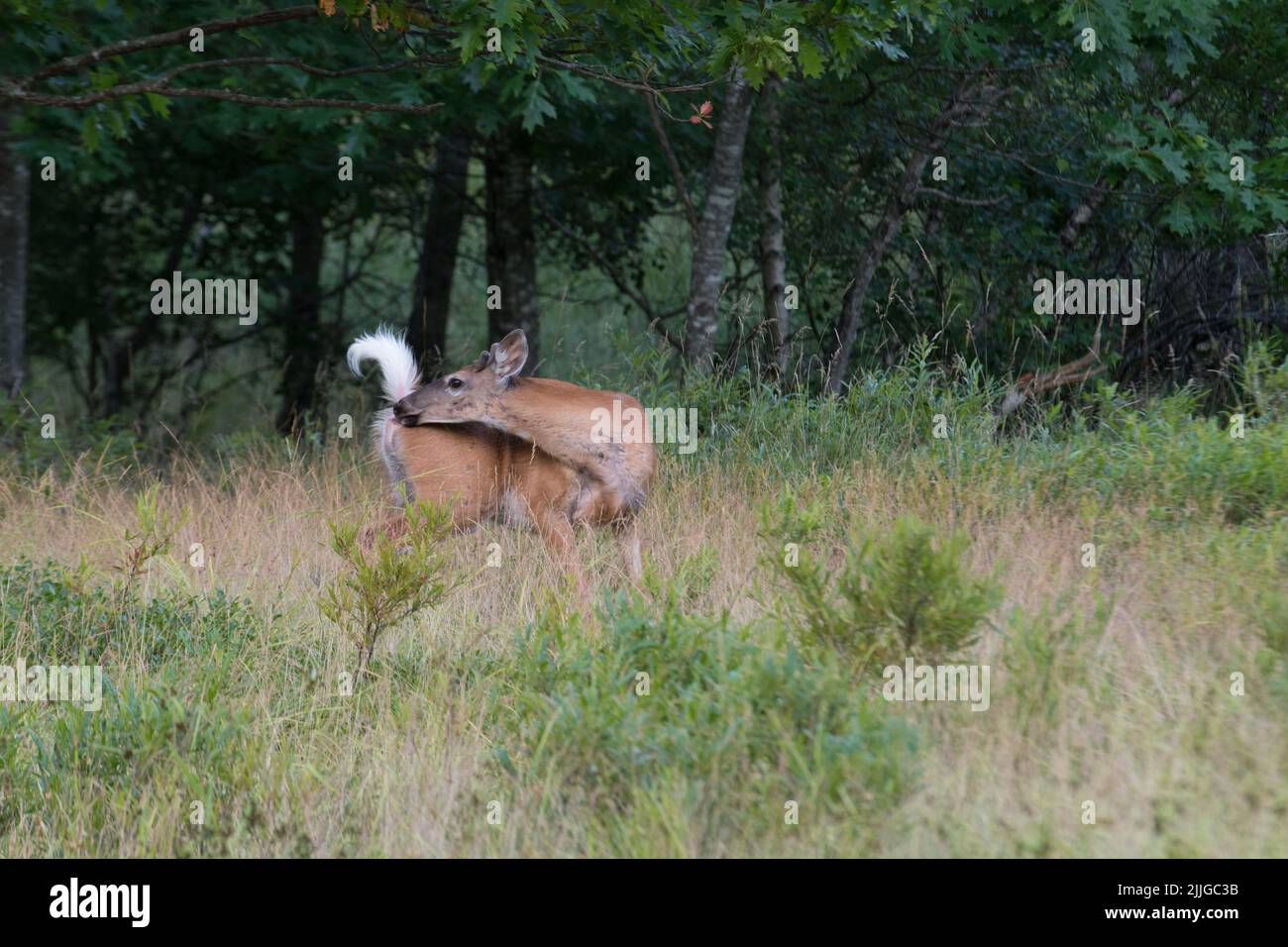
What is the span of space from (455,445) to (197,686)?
250 cm

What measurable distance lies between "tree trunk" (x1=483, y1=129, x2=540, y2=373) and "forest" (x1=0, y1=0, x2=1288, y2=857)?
0.13 feet

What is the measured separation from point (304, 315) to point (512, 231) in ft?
13.1

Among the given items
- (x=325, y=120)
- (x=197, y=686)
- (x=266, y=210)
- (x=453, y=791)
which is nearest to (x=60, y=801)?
(x=197, y=686)

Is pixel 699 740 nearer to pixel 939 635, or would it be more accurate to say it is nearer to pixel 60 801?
pixel 939 635

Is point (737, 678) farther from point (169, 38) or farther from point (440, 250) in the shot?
point (440, 250)

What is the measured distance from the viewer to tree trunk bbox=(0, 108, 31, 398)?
1061cm

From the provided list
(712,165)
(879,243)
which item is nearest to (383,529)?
(712,165)

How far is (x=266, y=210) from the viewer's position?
15359 millimetres

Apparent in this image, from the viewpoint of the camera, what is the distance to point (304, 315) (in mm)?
15719

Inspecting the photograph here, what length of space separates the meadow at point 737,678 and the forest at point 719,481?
0.07ft

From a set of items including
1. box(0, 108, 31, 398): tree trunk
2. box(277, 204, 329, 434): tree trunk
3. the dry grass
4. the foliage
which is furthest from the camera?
box(277, 204, 329, 434): tree trunk

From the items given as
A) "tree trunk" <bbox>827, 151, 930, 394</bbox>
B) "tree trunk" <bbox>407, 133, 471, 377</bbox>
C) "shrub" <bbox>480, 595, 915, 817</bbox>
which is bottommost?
"shrub" <bbox>480, 595, 915, 817</bbox>

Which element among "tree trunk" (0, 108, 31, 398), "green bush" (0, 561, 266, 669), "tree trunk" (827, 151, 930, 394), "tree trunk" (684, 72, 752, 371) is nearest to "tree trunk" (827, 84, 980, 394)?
"tree trunk" (827, 151, 930, 394)

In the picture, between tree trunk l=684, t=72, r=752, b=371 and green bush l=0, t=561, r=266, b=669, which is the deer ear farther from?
tree trunk l=684, t=72, r=752, b=371
